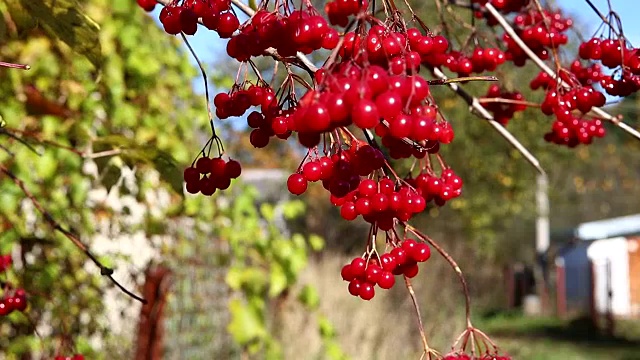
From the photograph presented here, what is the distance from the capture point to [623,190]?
2747 centimetres

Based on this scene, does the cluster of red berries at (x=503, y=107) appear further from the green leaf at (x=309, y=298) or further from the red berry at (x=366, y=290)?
the green leaf at (x=309, y=298)

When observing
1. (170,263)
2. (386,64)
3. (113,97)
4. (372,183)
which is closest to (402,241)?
(372,183)

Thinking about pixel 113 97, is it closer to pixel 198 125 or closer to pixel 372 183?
pixel 198 125

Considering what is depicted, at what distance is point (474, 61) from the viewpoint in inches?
69.2

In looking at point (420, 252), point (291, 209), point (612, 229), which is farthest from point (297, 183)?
point (612, 229)

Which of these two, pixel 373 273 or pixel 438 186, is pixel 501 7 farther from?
pixel 373 273

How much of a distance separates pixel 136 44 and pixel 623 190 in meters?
26.4

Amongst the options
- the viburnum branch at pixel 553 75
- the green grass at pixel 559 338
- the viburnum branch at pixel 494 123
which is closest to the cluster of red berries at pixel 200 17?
the viburnum branch at pixel 494 123

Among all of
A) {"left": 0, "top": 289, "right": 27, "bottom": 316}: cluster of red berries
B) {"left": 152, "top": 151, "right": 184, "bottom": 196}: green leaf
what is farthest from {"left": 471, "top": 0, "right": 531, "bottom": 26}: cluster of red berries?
{"left": 0, "top": 289, "right": 27, "bottom": 316}: cluster of red berries

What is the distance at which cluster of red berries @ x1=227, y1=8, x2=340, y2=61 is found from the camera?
89cm

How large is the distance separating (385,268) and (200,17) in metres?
0.41

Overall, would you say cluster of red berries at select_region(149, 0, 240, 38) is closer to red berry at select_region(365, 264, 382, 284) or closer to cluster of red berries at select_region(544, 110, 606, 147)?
red berry at select_region(365, 264, 382, 284)

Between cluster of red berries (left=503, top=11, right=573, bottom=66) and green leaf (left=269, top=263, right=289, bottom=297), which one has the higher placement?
cluster of red berries (left=503, top=11, right=573, bottom=66)

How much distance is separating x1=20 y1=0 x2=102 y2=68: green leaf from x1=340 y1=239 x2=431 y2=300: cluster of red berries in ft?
2.35
